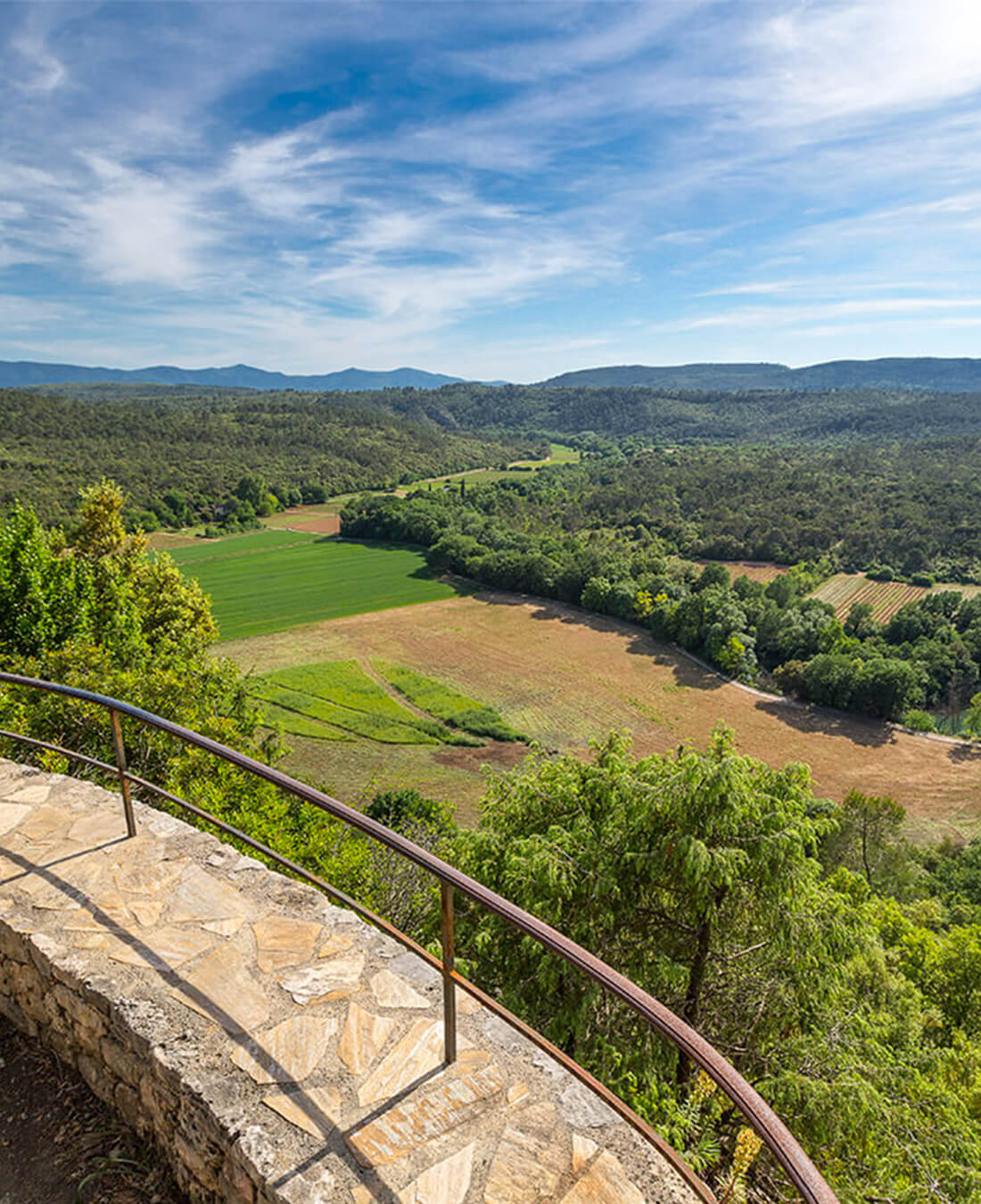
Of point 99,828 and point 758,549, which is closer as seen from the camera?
point 99,828

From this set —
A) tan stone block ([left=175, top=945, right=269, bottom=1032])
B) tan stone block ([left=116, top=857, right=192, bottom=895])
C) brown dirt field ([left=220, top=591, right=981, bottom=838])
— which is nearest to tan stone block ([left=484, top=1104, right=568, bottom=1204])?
tan stone block ([left=175, top=945, right=269, bottom=1032])

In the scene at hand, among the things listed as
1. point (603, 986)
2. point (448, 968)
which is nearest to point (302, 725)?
point (448, 968)

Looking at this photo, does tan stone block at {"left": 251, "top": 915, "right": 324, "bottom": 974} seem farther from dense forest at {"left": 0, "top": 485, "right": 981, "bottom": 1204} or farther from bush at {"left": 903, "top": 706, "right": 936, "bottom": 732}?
bush at {"left": 903, "top": 706, "right": 936, "bottom": 732}

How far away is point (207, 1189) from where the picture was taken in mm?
2660

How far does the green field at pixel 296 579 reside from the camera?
57406 millimetres

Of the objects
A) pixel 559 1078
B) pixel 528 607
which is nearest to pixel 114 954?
pixel 559 1078

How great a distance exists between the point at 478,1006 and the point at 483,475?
139522mm

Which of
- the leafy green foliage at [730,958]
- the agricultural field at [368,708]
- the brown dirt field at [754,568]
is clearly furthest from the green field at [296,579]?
the leafy green foliage at [730,958]

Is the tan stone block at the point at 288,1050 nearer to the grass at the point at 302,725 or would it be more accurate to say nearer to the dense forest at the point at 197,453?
the grass at the point at 302,725

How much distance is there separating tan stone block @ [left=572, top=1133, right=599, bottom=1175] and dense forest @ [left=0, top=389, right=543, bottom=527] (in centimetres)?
6435

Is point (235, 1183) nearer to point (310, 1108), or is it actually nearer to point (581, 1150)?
point (310, 1108)

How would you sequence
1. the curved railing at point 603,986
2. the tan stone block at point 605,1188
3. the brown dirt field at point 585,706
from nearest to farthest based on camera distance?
the curved railing at point 603,986 → the tan stone block at point 605,1188 → the brown dirt field at point 585,706

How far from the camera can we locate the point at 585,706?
43.0 m

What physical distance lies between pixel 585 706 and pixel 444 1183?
41336 mm
